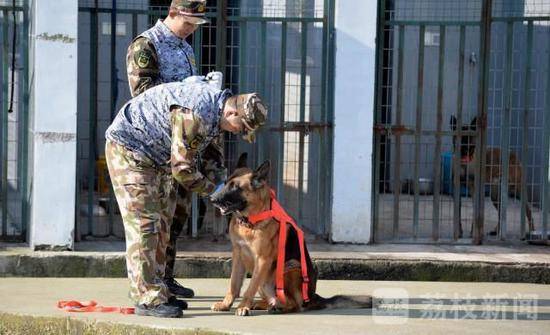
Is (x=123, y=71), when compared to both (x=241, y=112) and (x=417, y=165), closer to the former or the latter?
(x=417, y=165)

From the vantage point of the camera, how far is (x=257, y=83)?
399 inches

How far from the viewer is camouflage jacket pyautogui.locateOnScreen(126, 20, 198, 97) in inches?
291

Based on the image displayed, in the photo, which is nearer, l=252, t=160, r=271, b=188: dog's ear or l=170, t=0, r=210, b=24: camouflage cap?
l=252, t=160, r=271, b=188: dog's ear

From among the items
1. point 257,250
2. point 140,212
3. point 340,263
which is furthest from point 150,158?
point 340,263

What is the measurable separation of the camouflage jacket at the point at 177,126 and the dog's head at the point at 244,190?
0.69 ft

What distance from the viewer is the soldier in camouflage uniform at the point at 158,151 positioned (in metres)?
6.66

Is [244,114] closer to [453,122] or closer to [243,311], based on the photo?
[243,311]

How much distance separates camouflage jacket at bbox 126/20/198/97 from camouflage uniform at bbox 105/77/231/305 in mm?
344

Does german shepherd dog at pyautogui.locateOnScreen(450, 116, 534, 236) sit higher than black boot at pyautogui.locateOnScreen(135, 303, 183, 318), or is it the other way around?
german shepherd dog at pyautogui.locateOnScreen(450, 116, 534, 236)

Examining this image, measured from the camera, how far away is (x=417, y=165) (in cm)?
1016

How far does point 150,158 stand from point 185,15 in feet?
3.40

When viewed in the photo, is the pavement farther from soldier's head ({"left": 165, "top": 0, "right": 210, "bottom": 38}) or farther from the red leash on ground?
soldier's head ({"left": 165, "top": 0, "right": 210, "bottom": 38})

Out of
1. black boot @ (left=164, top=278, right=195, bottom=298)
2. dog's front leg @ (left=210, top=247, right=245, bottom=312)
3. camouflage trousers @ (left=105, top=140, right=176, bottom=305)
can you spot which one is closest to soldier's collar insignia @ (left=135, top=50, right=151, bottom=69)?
camouflage trousers @ (left=105, top=140, right=176, bottom=305)

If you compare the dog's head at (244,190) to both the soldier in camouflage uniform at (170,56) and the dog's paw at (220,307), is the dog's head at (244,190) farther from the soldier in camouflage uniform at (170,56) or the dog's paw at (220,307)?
the dog's paw at (220,307)
